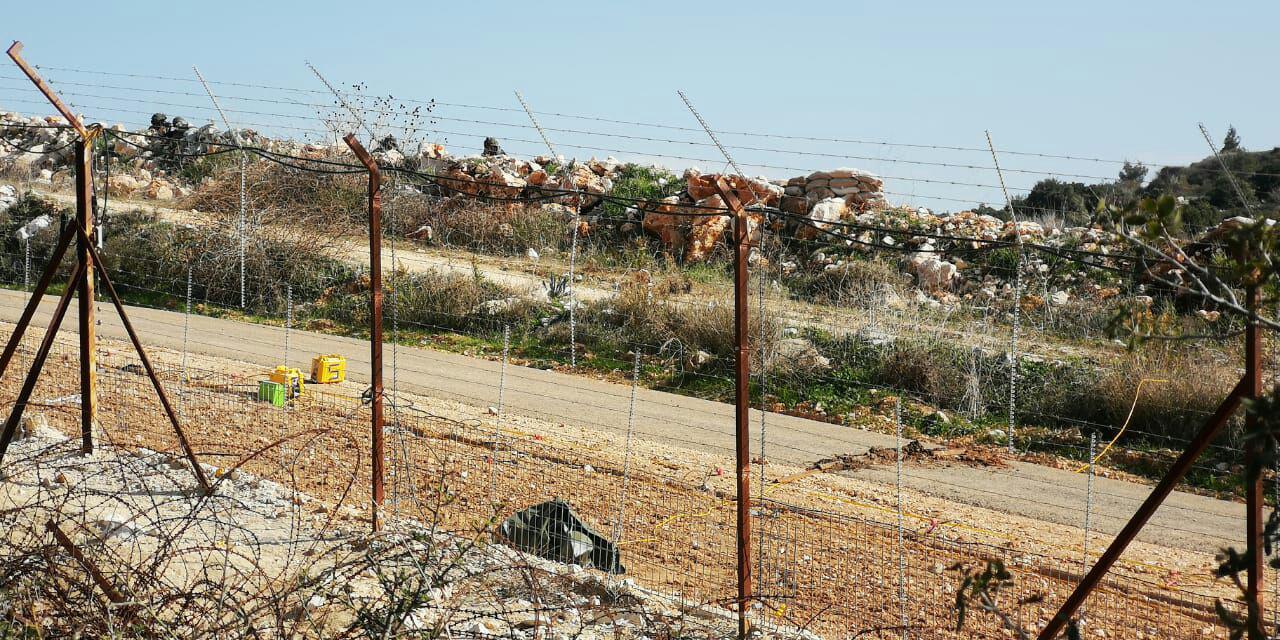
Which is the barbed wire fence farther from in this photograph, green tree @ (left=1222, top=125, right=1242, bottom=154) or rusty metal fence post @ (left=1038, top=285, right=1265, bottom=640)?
green tree @ (left=1222, top=125, right=1242, bottom=154)

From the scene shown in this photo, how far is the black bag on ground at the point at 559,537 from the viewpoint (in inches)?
246

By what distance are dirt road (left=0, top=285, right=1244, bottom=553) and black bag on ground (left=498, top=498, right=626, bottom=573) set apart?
5.24ft

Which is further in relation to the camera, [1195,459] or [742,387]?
[742,387]

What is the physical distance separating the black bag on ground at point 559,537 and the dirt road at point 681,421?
1596 millimetres

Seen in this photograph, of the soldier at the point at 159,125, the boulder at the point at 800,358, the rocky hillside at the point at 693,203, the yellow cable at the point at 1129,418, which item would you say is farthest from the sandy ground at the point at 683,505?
the soldier at the point at 159,125

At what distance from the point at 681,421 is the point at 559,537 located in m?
5.36

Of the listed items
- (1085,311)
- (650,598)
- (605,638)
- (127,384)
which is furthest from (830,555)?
(1085,311)

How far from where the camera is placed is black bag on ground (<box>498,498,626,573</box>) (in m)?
6.25

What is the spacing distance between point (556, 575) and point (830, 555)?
2285 millimetres

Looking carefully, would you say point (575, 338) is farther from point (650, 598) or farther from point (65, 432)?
point (650, 598)

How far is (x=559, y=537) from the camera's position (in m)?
6.24

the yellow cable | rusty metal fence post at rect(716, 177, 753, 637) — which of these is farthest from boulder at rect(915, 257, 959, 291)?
rusty metal fence post at rect(716, 177, 753, 637)

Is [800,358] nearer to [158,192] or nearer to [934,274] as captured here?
[934,274]

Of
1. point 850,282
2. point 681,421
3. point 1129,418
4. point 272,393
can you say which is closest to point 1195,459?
point 681,421
